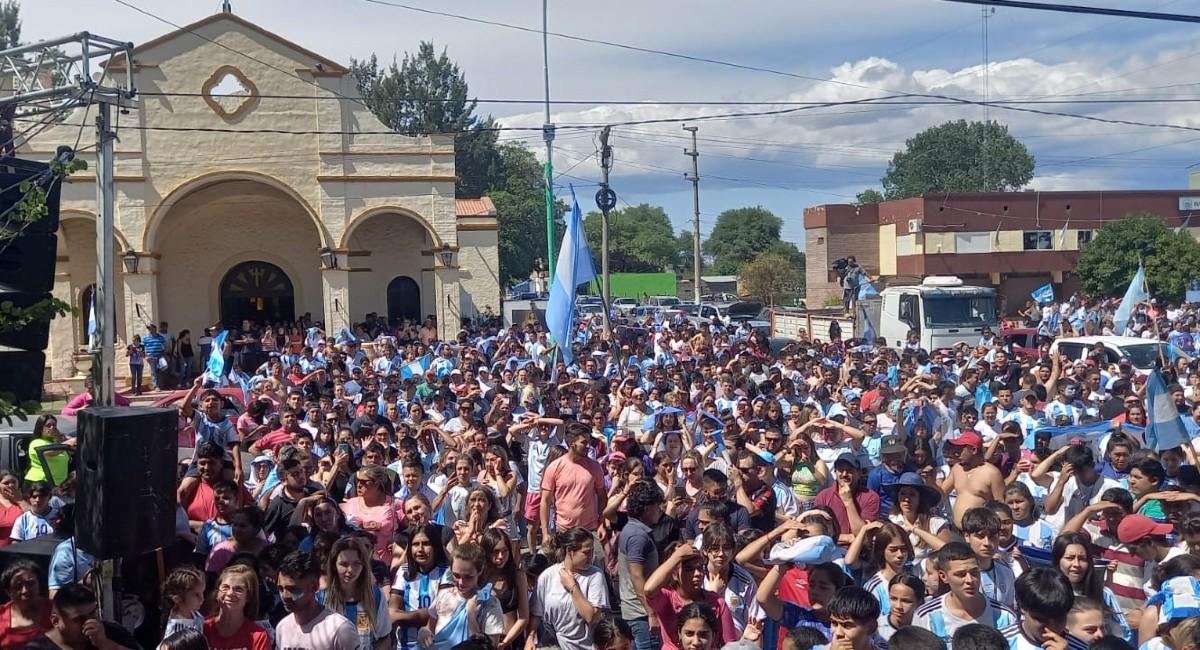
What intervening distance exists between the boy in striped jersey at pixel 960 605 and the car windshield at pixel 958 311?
19.6 metres

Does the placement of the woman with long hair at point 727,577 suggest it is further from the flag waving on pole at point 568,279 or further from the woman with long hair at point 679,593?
the flag waving on pole at point 568,279

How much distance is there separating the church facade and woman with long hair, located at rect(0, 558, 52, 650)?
19.8 m

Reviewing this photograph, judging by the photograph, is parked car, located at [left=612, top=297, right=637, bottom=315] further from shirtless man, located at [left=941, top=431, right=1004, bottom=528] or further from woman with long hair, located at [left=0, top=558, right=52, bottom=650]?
woman with long hair, located at [left=0, top=558, right=52, bottom=650]

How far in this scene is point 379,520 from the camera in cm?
725

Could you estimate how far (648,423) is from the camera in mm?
11234

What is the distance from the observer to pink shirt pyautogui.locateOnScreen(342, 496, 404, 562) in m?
7.20

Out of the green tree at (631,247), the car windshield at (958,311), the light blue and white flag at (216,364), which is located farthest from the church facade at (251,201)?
the green tree at (631,247)

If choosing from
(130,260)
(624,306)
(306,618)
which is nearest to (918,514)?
(306,618)

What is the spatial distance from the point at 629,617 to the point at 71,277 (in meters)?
23.2

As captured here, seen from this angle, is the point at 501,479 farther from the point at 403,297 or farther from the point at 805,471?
the point at 403,297

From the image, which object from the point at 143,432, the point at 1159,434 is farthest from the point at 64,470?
the point at 1159,434

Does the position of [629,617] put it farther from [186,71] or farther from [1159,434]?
[186,71]

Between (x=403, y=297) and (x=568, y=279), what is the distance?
1496 cm

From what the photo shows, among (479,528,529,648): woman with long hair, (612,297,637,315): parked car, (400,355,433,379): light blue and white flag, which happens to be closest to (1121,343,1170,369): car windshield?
(400,355,433,379): light blue and white flag
